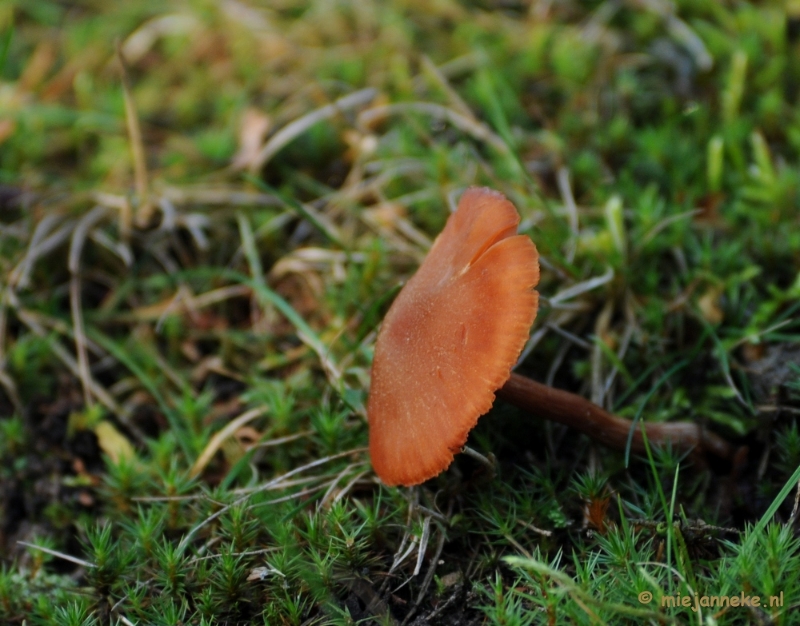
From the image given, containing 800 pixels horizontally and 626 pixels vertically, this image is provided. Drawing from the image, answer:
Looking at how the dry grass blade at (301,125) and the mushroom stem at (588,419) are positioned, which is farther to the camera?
the dry grass blade at (301,125)

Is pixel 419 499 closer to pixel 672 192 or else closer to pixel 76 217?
pixel 672 192

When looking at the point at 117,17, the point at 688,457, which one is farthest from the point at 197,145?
the point at 688,457

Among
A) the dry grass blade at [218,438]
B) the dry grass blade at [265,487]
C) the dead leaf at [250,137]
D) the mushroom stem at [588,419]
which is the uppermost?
the dead leaf at [250,137]

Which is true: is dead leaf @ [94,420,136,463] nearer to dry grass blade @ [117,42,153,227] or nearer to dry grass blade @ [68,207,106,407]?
dry grass blade @ [68,207,106,407]

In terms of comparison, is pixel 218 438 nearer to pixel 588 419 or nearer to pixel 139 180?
pixel 588 419

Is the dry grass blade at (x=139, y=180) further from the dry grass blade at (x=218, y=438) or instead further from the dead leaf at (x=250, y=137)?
the dry grass blade at (x=218, y=438)

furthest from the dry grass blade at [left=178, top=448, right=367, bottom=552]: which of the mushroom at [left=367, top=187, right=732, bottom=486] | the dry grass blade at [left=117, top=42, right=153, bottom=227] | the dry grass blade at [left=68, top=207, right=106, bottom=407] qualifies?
the dry grass blade at [left=117, top=42, right=153, bottom=227]

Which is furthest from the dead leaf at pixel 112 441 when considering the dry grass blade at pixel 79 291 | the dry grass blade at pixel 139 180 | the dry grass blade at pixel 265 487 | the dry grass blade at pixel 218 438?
the dry grass blade at pixel 139 180
